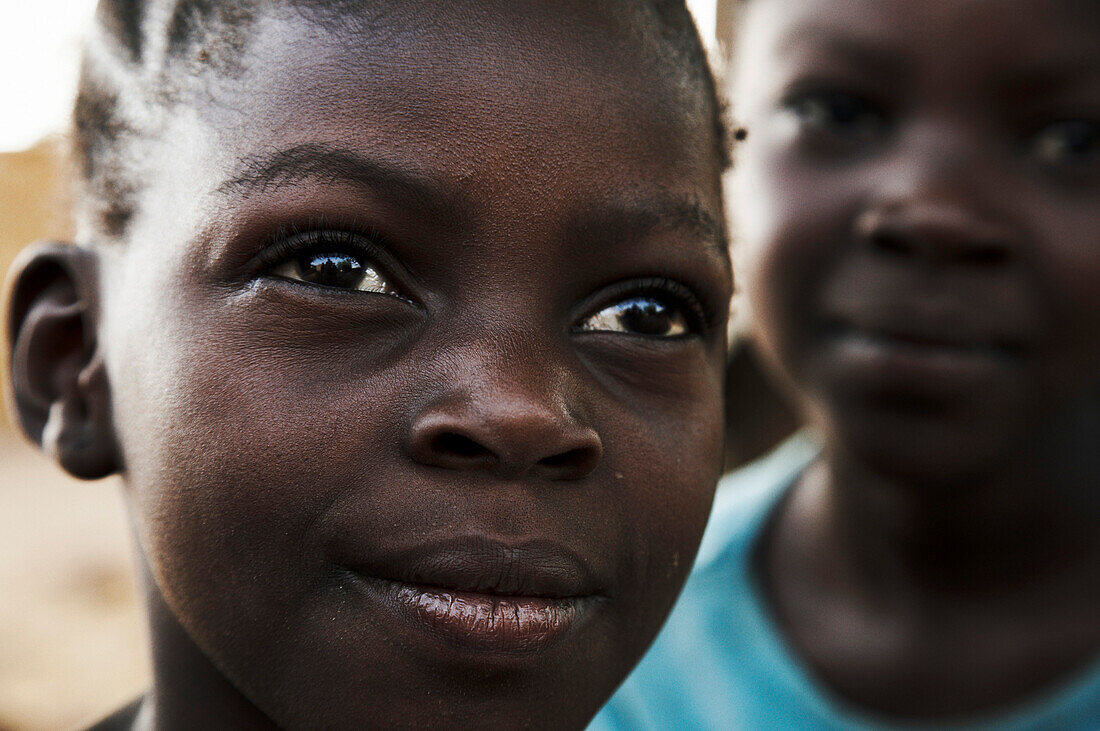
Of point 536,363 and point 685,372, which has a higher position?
point 536,363

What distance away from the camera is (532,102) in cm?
107

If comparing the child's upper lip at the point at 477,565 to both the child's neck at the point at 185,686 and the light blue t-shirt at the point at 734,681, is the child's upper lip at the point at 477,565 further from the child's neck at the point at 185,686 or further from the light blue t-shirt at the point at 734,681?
the light blue t-shirt at the point at 734,681

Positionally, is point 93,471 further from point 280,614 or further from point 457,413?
point 457,413

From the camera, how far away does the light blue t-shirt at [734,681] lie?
188cm

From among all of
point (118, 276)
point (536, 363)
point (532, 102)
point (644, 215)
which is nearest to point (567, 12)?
point (532, 102)

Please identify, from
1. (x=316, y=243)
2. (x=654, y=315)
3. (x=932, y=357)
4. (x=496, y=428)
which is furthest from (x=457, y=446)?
(x=932, y=357)

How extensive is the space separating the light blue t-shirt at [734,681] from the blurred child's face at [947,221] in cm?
40

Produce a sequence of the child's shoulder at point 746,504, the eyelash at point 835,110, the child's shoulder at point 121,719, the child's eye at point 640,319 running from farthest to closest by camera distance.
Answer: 1. the child's shoulder at point 746,504
2. the eyelash at point 835,110
3. the child's shoulder at point 121,719
4. the child's eye at point 640,319

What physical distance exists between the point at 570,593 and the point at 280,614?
287 millimetres

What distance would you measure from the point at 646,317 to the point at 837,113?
0.80 metres

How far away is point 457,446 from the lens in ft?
3.23

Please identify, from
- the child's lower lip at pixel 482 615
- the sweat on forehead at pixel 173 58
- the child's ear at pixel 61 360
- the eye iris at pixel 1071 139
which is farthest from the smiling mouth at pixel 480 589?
the eye iris at pixel 1071 139

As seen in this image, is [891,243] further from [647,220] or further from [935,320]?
[647,220]

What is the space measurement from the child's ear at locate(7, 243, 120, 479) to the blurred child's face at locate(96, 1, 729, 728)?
0.06 m
